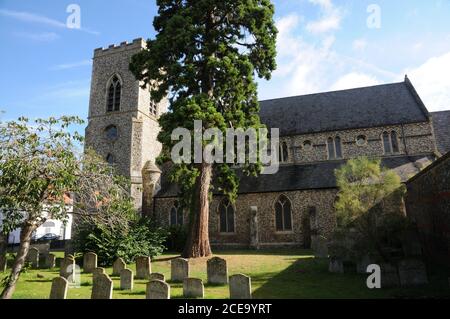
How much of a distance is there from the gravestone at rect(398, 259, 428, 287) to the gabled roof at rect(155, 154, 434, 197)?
1072 centimetres

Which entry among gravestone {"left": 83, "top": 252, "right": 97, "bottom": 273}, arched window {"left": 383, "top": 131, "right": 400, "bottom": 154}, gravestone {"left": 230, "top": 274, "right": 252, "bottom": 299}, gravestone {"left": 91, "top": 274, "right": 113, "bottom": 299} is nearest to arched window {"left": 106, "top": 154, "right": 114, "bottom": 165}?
gravestone {"left": 83, "top": 252, "right": 97, "bottom": 273}

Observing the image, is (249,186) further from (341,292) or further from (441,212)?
(341,292)

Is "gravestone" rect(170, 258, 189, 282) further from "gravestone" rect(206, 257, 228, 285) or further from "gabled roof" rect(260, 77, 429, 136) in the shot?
"gabled roof" rect(260, 77, 429, 136)

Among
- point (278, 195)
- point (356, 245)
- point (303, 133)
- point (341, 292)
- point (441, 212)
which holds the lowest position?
point (341, 292)

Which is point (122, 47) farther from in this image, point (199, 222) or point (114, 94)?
point (199, 222)

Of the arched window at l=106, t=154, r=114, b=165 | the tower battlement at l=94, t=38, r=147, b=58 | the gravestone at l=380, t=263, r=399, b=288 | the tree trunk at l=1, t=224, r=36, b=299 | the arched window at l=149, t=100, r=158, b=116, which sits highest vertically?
the tower battlement at l=94, t=38, r=147, b=58

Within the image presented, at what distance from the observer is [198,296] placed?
29.1 feet

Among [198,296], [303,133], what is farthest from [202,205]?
[303,133]

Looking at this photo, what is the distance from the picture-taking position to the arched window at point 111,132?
25.3m

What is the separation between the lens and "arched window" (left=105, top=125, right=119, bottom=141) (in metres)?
25.3

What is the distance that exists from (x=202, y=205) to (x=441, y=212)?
32.5 ft

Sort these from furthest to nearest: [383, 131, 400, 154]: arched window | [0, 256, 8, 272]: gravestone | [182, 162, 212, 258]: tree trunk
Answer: [383, 131, 400, 154]: arched window, [182, 162, 212, 258]: tree trunk, [0, 256, 8, 272]: gravestone

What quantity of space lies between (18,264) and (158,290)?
12.8 ft
